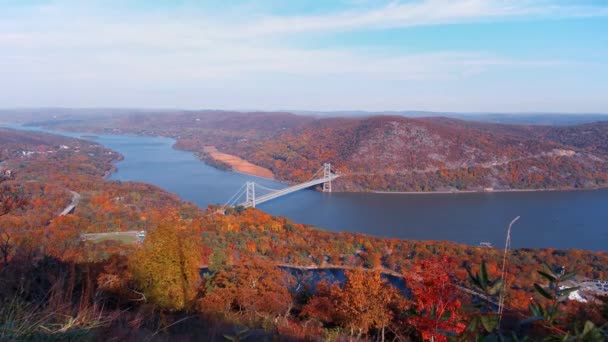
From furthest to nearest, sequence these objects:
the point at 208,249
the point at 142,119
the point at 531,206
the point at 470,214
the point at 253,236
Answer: the point at 142,119, the point at 531,206, the point at 470,214, the point at 253,236, the point at 208,249

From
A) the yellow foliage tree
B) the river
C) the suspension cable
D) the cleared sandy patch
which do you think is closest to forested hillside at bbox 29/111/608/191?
the cleared sandy patch

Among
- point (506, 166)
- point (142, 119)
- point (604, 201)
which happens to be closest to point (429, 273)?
point (604, 201)

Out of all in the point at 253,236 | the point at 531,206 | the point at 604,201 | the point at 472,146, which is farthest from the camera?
the point at 472,146

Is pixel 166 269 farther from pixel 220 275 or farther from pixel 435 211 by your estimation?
pixel 435 211

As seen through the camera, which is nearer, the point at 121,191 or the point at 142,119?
the point at 121,191

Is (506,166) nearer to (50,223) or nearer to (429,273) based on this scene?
(50,223)

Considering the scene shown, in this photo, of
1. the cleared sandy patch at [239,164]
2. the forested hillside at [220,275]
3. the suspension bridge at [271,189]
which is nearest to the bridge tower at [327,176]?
the suspension bridge at [271,189]
